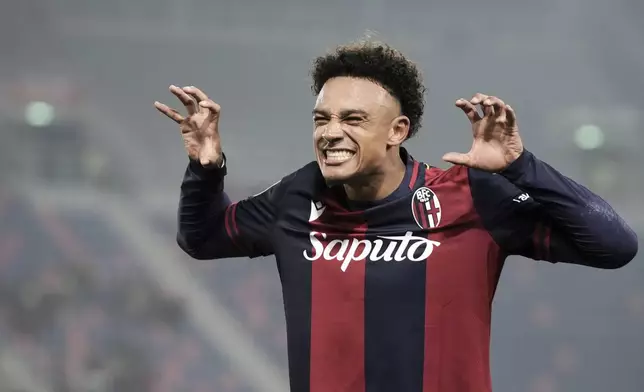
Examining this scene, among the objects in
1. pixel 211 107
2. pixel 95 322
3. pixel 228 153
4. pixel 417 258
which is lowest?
pixel 95 322

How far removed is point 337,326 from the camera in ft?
4.57

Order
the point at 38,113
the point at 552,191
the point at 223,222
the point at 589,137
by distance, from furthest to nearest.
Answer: the point at 38,113 < the point at 589,137 < the point at 223,222 < the point at 552,191

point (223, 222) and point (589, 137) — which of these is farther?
point (589, 137)

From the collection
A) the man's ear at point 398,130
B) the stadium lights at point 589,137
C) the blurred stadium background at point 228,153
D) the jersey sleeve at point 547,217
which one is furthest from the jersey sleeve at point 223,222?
the stadium lights at point 589,137

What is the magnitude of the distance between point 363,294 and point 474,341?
0.62ft

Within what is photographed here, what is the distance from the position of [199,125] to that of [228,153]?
1.38m

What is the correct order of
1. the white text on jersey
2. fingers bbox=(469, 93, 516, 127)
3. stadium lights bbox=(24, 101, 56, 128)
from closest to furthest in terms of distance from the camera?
1. fingers bbox=(469, 93, 516, 127)
2. the white text on jersey
3. stadium lights bbox=(24, 101, 56, 128)

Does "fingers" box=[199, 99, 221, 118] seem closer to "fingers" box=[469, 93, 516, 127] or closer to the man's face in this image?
the man's face

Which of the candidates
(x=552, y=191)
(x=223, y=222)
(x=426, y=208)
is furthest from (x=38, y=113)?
(x=552, y=191)

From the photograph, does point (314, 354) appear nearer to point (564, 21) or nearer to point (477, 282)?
point (477, 282)

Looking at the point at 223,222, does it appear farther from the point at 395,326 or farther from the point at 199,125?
the point at 395,326

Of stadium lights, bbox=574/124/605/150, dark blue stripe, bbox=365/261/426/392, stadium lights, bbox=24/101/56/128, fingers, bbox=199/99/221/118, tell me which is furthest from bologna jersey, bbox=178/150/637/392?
stadium lights, bbox=24/101/56/128

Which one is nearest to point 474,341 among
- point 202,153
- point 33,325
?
point 202,153

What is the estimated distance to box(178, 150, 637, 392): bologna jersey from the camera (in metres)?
1.32
